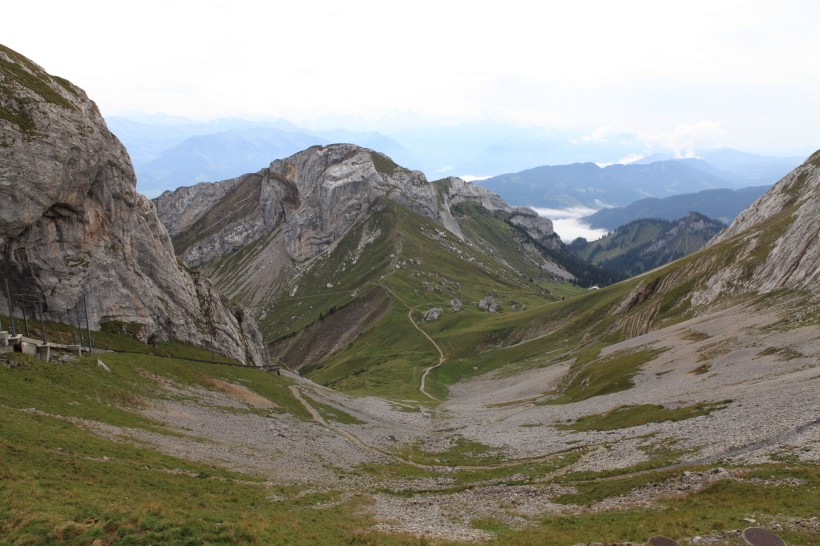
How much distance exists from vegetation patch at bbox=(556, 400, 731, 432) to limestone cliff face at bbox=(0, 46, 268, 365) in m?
77.1

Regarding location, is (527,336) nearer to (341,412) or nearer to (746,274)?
(746,274)

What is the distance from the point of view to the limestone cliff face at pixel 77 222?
78.1 metres

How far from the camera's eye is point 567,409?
249 ft

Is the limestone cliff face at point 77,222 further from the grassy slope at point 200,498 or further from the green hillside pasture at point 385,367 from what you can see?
the green hillside pasture at point 385,367

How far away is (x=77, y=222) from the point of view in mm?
88938

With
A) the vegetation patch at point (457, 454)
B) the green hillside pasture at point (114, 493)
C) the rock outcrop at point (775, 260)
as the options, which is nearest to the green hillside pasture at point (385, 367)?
the vegetation patch at point (457, 454)

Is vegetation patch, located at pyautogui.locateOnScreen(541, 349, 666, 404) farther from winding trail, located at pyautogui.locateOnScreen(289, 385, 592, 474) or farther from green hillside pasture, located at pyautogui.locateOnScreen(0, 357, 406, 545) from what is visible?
green hillside pasture, located at pyautogui.locateOnScreen(0, 357, 406, 545)

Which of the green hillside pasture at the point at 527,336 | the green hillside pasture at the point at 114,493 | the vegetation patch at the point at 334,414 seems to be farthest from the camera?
the green hillside pasture at the point at 527,336

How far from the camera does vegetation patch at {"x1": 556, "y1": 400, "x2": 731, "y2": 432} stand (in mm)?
52094

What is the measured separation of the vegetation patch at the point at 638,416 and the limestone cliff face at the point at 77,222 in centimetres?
7707

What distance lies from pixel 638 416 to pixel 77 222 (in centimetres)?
9280

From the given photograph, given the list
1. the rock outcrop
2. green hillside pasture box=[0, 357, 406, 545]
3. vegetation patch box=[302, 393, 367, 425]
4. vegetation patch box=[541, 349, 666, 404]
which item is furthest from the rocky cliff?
green hillside pasture box=[0, 357, 406, 545]

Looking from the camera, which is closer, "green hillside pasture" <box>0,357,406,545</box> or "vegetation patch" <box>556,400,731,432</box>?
"green hillside pasture" <box>0,357,406,545</box>

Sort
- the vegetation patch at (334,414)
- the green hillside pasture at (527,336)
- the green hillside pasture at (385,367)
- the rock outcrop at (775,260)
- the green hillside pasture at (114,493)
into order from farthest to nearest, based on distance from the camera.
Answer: the green hillside pasture at (385,367) < the green hillside pasture at (527,336) < the rock outcrop at (775,260) < the vegetation patch at (334,414) < the green hillside pasture at (114,493)
